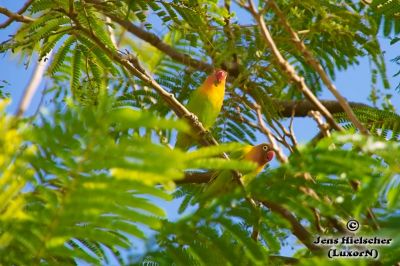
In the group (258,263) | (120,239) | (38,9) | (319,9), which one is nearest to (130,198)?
(120,239)

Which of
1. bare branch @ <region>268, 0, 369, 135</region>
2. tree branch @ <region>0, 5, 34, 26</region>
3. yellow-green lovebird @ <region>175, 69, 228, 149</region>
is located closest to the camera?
bare branch @ <region>268, 0, 369, 135</region>

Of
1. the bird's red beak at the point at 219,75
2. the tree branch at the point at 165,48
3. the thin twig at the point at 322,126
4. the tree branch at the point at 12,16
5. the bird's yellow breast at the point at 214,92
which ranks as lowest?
the thin twig at the point at 322,126

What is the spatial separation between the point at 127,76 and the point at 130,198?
2146 millimetres

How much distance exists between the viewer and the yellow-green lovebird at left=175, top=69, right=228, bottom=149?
3.65m

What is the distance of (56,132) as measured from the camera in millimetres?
1215

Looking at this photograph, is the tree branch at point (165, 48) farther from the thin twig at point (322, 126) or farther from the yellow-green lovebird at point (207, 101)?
the thin twig at point (322, 126)

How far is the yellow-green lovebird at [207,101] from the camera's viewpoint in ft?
12.0

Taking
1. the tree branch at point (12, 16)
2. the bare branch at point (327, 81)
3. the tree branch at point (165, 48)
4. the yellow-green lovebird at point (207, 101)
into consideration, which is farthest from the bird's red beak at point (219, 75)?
the bare branch at point (327, 81)

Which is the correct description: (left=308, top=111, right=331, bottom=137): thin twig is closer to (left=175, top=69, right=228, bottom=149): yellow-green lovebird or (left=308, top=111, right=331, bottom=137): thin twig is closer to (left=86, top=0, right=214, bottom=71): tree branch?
(left=175, top=69, right=228, bottom=149): yellow-green lovebird

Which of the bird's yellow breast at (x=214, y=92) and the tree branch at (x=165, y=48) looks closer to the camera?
the bird's yellow breast at (x=214, y=92)

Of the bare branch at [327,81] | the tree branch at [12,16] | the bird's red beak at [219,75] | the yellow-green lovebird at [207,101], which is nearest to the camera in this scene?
the bare branch at [327,81]

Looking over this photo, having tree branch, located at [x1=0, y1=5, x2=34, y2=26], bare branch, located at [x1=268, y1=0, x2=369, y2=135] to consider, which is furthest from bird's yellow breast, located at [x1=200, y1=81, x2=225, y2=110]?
bare branch, located at [x1=268, y1=0, x2=369, y2=135]

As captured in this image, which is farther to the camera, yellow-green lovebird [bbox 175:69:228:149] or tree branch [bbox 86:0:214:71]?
tree branch [bbox 86:0:214:71]

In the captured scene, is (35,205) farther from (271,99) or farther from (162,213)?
(271,99)
